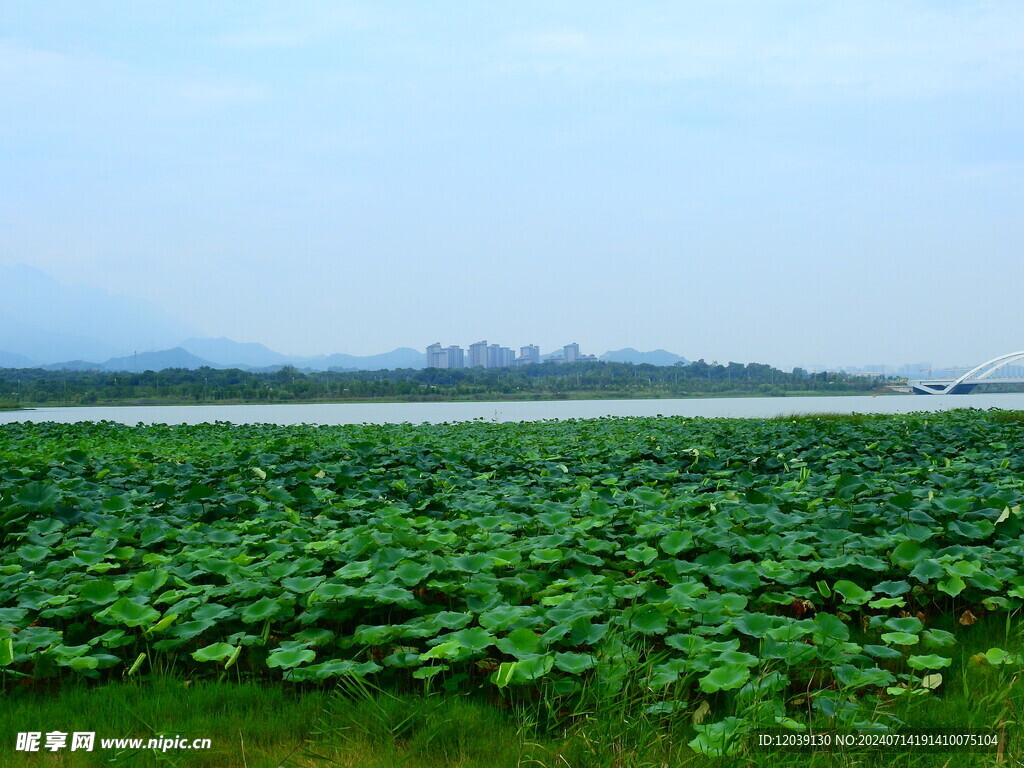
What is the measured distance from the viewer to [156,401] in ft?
160

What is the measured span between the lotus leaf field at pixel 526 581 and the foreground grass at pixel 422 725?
0.28 ft

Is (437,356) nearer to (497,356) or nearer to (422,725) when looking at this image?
(497,356)

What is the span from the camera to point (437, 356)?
302 ft

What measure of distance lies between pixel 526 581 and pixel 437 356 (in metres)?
89.1

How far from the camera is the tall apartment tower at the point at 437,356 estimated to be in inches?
3565

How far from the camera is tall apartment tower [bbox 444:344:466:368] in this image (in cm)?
9344

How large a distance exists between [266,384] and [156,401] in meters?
6.95

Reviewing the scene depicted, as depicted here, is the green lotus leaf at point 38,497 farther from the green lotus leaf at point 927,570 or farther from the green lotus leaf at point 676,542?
the green lotus leaf at point 927,570

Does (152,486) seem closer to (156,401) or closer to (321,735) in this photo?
(321,735)

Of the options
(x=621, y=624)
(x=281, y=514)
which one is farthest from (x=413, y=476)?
(x=621, y=624)

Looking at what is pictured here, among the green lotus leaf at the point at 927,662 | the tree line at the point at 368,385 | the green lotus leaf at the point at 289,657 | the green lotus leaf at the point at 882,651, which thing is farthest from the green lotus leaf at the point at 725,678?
the tree line at the point at 368,385

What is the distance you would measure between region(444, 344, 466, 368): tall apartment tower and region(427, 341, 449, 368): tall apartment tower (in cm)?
57

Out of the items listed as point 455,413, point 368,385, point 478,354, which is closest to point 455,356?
point 478,354

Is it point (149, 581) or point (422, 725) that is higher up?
point (149, 581)
